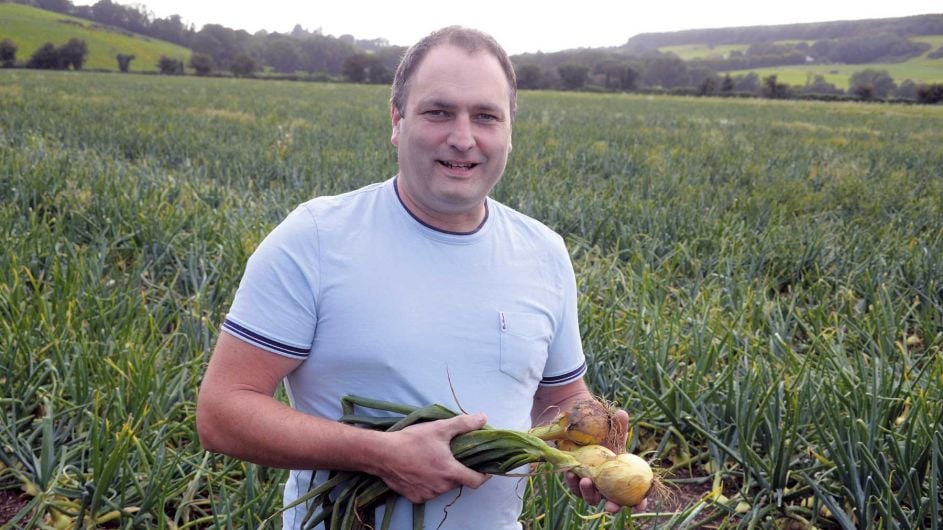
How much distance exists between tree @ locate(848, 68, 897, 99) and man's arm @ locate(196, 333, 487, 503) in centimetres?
5634

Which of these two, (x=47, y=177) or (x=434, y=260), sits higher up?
(x=434, y=260)

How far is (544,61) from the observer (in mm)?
86625

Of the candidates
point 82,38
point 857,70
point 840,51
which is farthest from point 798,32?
point 82,38

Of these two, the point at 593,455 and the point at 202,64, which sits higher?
the point at 202,64

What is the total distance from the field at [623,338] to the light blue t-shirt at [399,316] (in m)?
0.35

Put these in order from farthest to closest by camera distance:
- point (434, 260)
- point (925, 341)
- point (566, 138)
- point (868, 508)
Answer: point (566, 138) → point (925, 341) → point (868, 508) → point (434, 260)

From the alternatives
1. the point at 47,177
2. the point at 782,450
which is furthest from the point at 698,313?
the point at 47,177

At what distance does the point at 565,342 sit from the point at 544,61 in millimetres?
89213

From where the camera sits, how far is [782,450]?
2.19m

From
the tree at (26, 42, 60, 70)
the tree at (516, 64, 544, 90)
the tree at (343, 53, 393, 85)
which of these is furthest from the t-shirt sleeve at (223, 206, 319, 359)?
the tree at (516, 64, 544, 90)

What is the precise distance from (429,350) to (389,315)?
10cm

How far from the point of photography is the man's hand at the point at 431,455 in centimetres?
117

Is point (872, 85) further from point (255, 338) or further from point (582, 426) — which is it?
point (255, 338)

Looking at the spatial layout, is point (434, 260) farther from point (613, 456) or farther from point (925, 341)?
point (925, 341)
